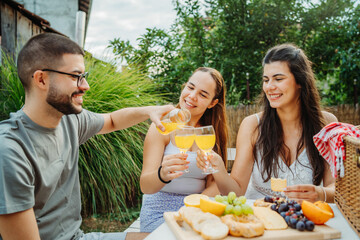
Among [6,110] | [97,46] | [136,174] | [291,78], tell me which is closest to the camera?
[291,78]

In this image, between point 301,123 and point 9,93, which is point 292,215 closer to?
point 301,123

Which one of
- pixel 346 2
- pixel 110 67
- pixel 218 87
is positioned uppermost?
pixel 346 2

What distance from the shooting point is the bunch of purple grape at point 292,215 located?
1.32m

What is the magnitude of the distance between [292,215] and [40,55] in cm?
168

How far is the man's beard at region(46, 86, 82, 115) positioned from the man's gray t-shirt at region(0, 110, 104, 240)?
0.15 meters

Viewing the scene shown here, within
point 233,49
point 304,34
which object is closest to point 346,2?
point 304,34

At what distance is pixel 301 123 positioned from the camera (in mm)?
2795

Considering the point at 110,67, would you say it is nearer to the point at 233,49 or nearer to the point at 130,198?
the point at 130,198

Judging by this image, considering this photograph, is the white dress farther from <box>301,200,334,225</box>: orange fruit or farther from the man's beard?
the man's beard

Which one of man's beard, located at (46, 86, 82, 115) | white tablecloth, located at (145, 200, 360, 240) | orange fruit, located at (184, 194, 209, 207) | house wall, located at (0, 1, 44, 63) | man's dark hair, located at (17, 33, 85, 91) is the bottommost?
white tablecloth, located at (145, 200, 360, 240)

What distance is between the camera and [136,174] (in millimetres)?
4281

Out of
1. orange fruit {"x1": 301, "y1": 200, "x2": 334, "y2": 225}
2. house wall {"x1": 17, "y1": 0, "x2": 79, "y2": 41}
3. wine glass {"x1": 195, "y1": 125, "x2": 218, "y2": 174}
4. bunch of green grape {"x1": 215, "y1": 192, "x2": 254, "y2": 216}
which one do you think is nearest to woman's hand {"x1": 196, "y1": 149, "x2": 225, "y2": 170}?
wine glass {"x1": 195, "y1": 125, "x2": 218, "y2": 174}

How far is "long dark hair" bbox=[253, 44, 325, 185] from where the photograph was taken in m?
2.59

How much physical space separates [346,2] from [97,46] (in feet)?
18.9
